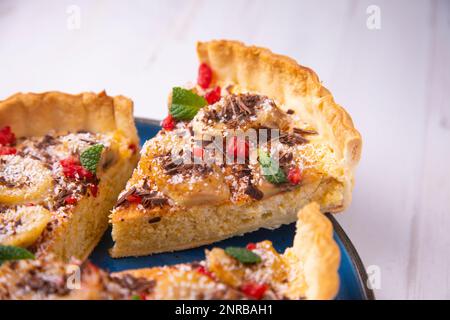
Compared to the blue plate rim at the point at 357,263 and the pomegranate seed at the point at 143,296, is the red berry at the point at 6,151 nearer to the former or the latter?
the pomegranate seed at the point at 143,296

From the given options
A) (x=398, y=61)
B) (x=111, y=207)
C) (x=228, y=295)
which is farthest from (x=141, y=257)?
(x=398, y=61)

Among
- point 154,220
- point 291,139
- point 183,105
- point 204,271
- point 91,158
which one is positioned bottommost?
point 204,271

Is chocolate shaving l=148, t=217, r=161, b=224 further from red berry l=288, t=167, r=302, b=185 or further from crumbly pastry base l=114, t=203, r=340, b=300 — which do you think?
red berry l=288, t=167, r=302, b=185

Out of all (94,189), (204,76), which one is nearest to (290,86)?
(204,76)

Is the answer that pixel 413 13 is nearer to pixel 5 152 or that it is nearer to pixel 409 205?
pixel 409 205

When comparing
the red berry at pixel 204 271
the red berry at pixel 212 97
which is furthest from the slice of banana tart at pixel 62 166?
the red berry at pixel 204 271

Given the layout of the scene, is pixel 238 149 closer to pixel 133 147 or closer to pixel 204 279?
pixel 133 147
